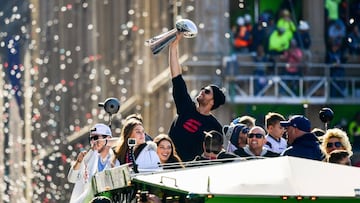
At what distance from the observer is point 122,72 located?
5347 cm

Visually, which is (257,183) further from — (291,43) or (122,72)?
(122,72)

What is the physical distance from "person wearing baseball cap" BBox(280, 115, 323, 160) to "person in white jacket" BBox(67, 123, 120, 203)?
5.46 ft

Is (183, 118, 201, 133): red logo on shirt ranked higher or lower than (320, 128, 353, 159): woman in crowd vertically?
higher

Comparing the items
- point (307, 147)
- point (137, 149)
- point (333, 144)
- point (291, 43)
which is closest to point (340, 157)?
point (307, 147)

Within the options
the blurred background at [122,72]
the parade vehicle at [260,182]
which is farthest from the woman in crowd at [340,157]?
the blurred background at [122,72]

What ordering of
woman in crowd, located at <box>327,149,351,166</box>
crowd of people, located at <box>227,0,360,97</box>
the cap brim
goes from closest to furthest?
woman in crowd, located at <box>327,149,351,166</box>
the cap brim
crowd of people, located at <box>227,0,360,97</box>

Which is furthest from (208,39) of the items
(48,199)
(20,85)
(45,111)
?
(20,85)

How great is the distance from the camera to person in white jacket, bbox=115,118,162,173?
2045 cm

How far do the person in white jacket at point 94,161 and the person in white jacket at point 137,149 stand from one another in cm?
12

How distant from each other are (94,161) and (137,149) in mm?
422

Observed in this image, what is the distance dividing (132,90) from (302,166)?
110 ft

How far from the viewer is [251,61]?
4112cm

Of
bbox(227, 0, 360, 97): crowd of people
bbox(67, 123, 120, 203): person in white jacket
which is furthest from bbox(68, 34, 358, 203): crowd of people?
bbox(227, 0, 360, 97): crowd of people

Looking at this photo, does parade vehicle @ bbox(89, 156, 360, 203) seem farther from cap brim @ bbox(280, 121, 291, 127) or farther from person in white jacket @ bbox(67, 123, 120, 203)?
person in white jacket @ bbox(67, 123, 120, 203)
